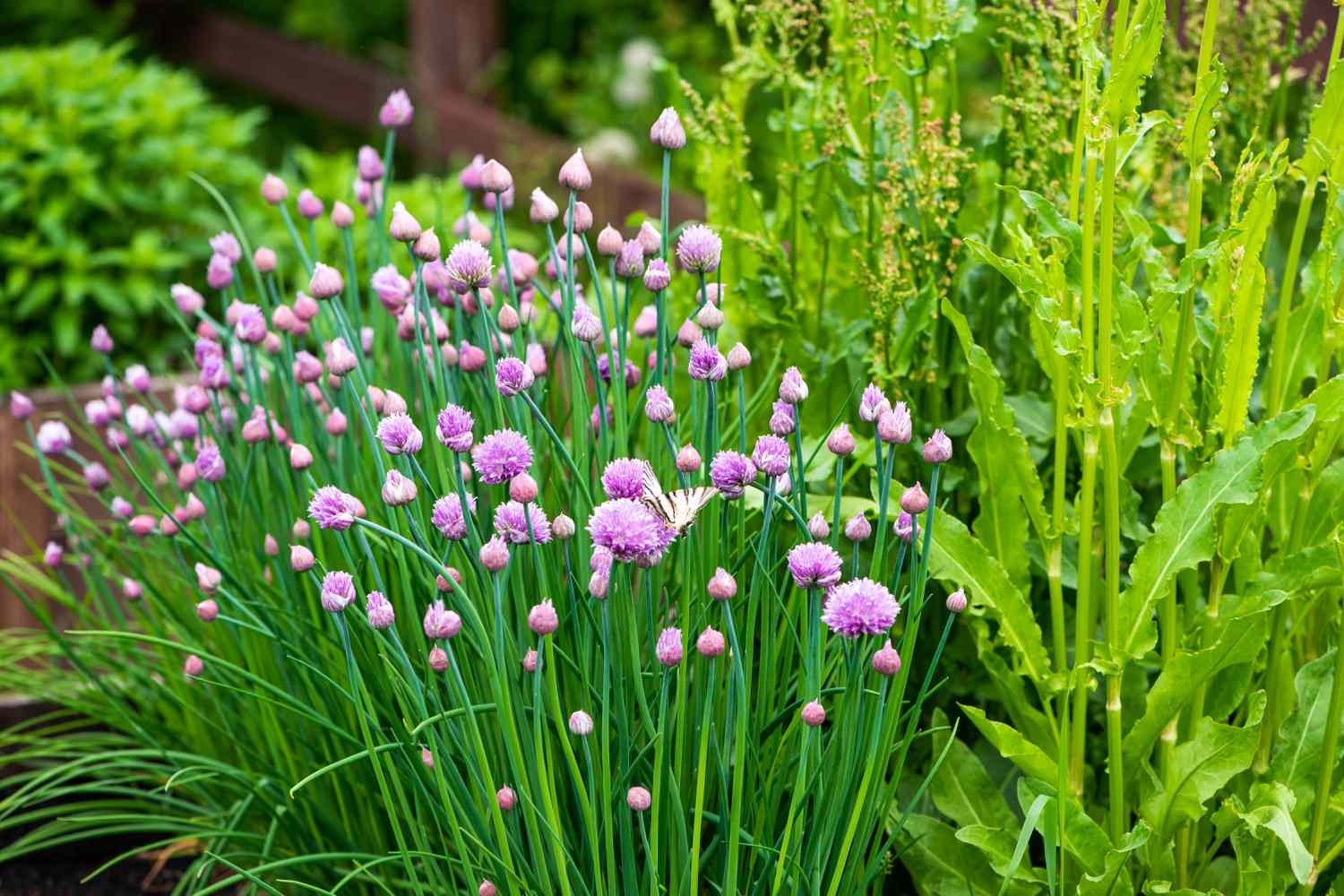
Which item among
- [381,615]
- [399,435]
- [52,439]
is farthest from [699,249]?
[52,439]

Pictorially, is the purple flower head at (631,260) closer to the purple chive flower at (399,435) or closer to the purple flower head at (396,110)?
the purple chive flower at (399,435)

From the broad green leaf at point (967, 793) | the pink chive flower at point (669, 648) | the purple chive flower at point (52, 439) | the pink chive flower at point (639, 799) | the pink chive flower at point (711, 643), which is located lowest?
the broad green leaf at point (967, 793)

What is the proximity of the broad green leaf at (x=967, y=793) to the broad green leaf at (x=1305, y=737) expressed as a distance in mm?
307

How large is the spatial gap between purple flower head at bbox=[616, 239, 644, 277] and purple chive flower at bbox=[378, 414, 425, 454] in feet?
1.08

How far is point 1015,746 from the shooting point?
4.85ft

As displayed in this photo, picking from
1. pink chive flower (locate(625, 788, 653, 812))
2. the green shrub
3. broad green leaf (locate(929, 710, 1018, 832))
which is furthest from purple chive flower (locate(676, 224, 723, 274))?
the green shrub

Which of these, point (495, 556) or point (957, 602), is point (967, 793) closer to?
point (957, 602)

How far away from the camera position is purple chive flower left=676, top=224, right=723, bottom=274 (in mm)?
1328

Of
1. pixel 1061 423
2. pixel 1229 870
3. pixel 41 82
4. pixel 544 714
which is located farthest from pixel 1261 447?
pixel 41 82

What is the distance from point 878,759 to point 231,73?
7133mm

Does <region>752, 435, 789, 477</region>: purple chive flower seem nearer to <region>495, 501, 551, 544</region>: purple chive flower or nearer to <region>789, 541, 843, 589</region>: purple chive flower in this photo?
<region>789, 541, 843, 589</region>: purple chive flower

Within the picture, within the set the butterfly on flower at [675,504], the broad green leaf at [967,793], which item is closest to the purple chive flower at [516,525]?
the butterfly on flower at [675,504]

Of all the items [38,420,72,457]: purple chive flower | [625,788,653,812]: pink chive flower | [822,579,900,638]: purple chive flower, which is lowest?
[38,420,72,457]: purple chive flower

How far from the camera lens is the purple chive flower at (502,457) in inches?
46.4
